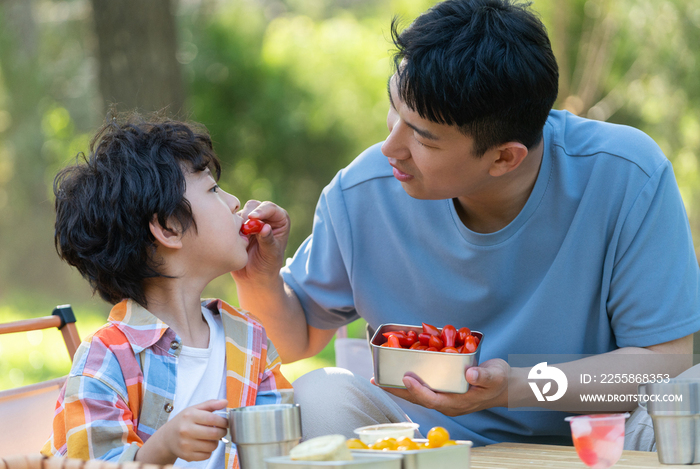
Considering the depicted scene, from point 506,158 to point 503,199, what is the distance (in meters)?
0.13

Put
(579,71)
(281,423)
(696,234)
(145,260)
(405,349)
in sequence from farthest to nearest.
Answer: (696,234) → (579,71) → (145,260) → (405,349) → (281,423)

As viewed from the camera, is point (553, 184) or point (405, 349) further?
point (553, 184)

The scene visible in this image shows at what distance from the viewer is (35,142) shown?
9062 millimetres

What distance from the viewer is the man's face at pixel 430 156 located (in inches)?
70.3

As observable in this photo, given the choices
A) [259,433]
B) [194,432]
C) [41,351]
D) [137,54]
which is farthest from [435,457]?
[41,351]

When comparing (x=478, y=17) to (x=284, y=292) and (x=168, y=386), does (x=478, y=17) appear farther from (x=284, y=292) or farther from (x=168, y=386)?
(x=168, y=386)

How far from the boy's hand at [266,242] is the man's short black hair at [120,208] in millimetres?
225

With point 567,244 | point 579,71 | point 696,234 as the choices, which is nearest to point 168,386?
point 567,244

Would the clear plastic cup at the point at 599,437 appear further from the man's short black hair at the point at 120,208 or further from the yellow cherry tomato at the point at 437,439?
the man's short black hair at the point at 120,208

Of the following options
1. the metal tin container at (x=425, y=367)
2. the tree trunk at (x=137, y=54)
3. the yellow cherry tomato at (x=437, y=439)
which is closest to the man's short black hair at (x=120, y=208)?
the metal tin container at (x=425, y=367)

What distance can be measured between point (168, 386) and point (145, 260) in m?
0.31

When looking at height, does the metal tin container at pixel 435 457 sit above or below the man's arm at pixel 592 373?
below

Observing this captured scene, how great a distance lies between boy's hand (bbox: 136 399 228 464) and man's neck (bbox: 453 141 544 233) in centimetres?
101

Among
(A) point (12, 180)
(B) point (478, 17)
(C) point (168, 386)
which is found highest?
(A) point (12, 180)
